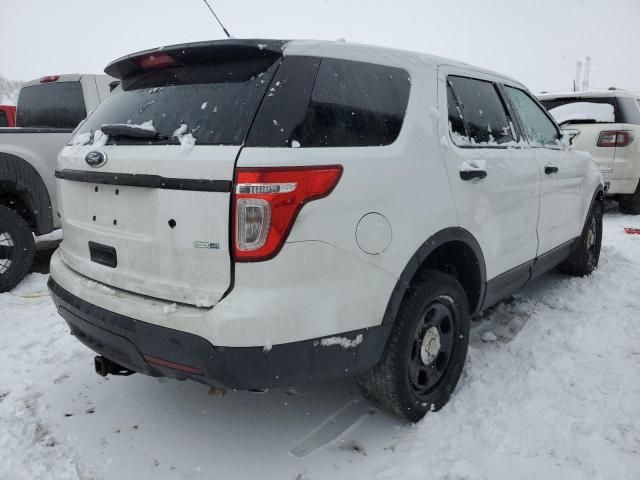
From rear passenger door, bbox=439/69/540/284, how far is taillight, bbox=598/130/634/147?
16.4 feet

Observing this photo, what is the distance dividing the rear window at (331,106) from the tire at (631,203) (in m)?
7.33

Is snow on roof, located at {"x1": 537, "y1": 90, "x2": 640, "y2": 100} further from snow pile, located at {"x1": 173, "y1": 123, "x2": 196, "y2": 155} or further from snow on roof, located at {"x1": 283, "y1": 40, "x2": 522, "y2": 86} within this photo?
snow pile, located at {"x1": 173, "y1": 123, "x2": 196, "y2": 155}

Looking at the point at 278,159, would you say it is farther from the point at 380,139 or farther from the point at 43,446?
the point at 43,446

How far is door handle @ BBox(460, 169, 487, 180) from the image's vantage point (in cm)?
242

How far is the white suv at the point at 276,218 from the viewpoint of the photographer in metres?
1.74

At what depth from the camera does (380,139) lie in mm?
2045

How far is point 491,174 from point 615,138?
5.78 meters

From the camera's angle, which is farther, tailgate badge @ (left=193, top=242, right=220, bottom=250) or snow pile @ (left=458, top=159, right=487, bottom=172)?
snow pile @ (left=458, top=159, right=487, bottom=172)

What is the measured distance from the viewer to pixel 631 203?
26.0ft

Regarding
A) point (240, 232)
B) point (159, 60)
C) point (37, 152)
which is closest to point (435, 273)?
point (240, 232)

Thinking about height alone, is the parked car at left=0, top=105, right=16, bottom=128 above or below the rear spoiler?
below

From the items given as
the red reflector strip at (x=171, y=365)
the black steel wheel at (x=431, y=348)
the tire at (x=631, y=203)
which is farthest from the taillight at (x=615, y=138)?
the red reflector strip at (x=171, y=365)

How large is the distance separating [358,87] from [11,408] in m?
2.48

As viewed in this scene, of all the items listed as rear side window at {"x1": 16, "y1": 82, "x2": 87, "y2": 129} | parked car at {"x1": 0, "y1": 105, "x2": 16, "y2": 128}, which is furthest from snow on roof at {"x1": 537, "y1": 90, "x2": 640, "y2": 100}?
parked car at {"x1": 0, "y1": 105, "x2": 16, "y2": 128}
